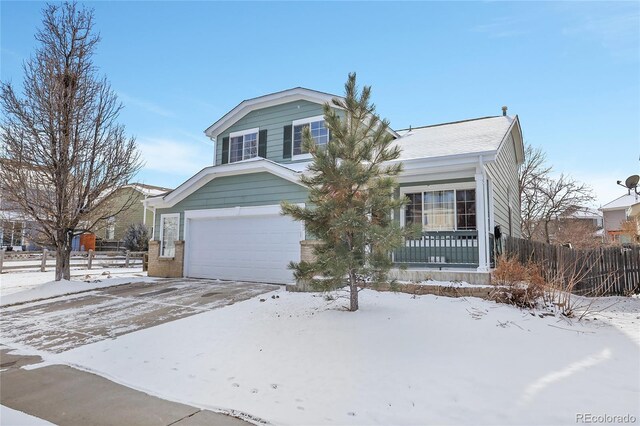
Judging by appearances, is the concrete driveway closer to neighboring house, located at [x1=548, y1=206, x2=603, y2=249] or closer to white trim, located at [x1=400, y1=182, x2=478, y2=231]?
white trim, located at [x1=400, y1=182, x2=478, y2=231]

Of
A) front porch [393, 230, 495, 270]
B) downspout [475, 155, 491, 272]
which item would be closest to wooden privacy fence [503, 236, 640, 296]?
front porch [393, 230, 495, 270]

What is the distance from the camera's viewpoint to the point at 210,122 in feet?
51.3

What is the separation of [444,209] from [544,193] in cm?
1780

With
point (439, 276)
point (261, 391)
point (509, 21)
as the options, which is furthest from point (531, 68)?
point (261, 391)

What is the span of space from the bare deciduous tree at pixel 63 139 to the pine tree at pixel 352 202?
848 centimetres

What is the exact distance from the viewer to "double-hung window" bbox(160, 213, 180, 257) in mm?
13984

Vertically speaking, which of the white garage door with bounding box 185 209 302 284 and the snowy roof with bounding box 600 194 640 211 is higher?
the snowy roof with bounding box 600 194 640 211

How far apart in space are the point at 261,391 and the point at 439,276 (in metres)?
5.87

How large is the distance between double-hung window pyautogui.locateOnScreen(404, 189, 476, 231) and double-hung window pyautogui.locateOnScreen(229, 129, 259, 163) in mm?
7073

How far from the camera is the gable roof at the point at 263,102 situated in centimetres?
1353

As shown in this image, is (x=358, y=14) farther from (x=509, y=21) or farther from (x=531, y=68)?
(x=531, y=68)

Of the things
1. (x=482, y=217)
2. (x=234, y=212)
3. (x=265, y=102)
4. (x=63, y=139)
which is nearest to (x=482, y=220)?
(x=482, y=217)

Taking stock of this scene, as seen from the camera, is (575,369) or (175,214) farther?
(175,214)

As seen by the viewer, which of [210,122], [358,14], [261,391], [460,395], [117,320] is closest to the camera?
[460,395]
